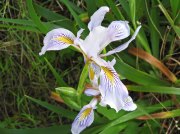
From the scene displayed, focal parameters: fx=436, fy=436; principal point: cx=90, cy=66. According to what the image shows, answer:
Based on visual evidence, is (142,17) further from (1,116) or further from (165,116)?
(1,116)

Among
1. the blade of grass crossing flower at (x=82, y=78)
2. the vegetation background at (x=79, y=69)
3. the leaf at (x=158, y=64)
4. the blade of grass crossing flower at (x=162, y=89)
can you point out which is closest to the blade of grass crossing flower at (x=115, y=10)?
the vegetation background at (x=79, y=69)

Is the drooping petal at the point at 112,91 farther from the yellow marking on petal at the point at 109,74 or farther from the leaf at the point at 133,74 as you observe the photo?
the leaf at the point at 133,74

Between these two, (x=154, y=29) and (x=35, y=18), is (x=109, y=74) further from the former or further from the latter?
(x=154, y=29)

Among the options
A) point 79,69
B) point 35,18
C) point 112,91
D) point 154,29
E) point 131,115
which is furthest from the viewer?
point 79,69

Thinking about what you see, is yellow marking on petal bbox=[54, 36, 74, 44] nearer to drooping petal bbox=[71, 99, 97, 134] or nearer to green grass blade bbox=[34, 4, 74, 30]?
drooping petal bbox=[71, 99, 97, 134]

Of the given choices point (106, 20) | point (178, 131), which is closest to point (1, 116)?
point (106, 20)

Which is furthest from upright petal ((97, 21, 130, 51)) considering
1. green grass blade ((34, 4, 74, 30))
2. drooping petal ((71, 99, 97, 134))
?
green grass blade ((34, 4, 74, 30))

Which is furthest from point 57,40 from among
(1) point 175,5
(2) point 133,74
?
(1) point 175,5
